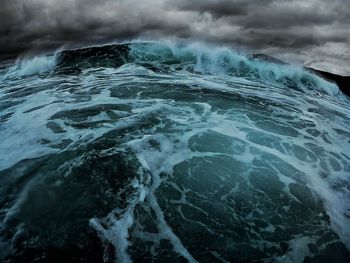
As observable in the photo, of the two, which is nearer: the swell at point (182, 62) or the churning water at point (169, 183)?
the churning water at point (169, 183)

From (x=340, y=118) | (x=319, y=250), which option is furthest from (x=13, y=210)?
(x=340, y=118)

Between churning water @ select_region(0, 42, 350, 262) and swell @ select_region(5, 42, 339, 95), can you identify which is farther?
swell @ select_region(5, 42, 339, 95)

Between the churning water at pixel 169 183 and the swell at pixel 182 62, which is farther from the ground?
the churning water at pixel 169 183

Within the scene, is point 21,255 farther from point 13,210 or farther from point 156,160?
point 156,160

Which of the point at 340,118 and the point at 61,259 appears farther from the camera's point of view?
the point at 340,118

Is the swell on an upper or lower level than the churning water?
lower
